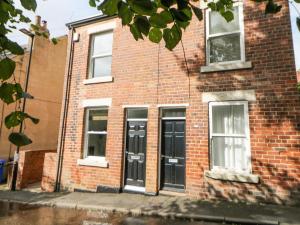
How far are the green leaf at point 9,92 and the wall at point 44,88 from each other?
13552mm

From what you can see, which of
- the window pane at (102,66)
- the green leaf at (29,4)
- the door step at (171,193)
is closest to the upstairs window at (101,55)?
the window pane at (102,66)

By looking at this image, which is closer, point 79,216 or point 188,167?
point 79,216

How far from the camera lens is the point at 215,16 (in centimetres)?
770

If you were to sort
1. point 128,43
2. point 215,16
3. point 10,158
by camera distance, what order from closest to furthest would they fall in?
point 215,16 → point 128,43 → point 10,158

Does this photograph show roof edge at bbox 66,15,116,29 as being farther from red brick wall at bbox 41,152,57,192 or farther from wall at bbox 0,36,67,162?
red brick wall at bbox 41,152,57,192

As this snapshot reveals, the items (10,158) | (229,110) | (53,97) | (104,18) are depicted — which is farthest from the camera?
(53,97)

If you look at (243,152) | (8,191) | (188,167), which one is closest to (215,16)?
(243,152)

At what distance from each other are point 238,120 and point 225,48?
2230mm

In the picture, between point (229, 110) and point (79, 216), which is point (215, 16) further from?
point (79, 216)

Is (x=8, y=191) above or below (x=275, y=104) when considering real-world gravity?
below

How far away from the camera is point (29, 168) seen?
10.4 metres

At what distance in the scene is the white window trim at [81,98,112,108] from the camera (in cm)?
881

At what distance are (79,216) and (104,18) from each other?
7044 millimetres

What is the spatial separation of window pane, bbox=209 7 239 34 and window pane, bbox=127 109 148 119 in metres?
3.35
